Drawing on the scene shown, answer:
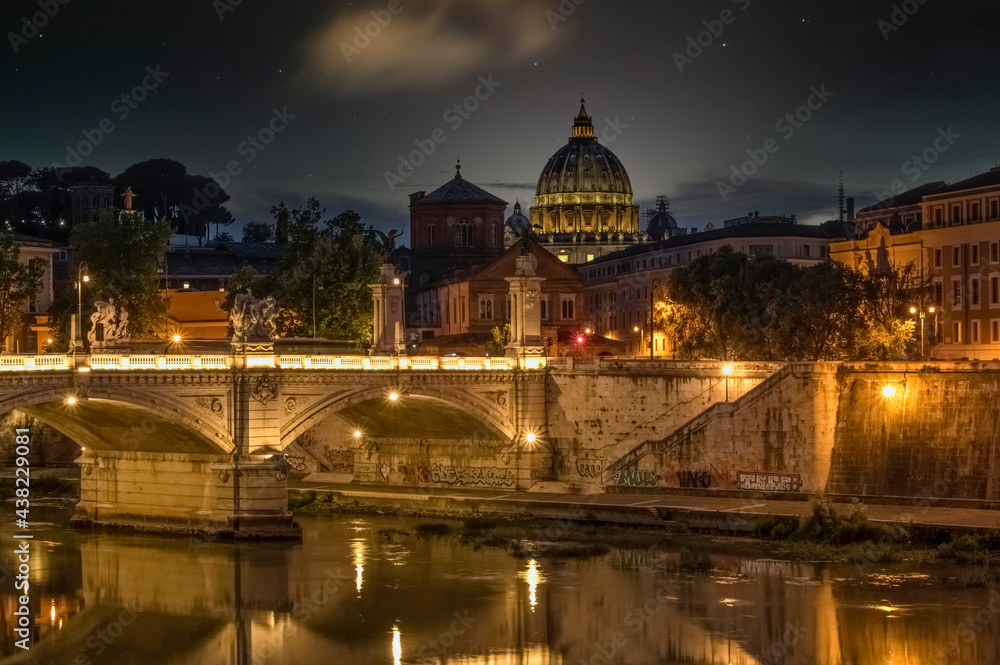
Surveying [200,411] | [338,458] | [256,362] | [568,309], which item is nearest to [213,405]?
[200,411]

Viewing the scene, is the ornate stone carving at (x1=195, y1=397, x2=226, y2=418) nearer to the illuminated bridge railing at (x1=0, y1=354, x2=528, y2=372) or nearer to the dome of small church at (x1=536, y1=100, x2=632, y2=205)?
the illuminated bridge railing at (x1=0, y1=354, x2=528, y2=372)

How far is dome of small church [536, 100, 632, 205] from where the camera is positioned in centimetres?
18188

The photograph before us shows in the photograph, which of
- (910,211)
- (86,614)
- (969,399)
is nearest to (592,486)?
(969,399)

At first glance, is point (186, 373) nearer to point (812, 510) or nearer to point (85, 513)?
point (85, 513)

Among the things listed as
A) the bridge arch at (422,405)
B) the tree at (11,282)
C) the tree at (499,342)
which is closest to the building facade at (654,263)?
the tree at (499,342)

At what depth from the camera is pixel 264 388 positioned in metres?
60.6

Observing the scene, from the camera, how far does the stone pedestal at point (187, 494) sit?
59.8m

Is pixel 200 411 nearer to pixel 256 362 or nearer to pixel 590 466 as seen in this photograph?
pixel 256 362

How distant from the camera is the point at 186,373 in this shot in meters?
58.7

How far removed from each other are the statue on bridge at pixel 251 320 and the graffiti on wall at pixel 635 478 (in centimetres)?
1336

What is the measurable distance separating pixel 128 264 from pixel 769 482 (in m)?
40.0

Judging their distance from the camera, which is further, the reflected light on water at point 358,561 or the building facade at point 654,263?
the building facade at point 654,263

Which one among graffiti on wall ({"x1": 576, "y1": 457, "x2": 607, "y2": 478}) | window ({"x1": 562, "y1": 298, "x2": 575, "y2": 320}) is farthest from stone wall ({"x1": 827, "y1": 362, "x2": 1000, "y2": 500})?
window ({"x1": 562, "y1": 298, "x2": 575, "y2": 320})

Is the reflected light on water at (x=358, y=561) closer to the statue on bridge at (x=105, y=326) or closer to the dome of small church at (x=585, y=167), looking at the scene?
the statue on bridge at (x=105, y=326)
